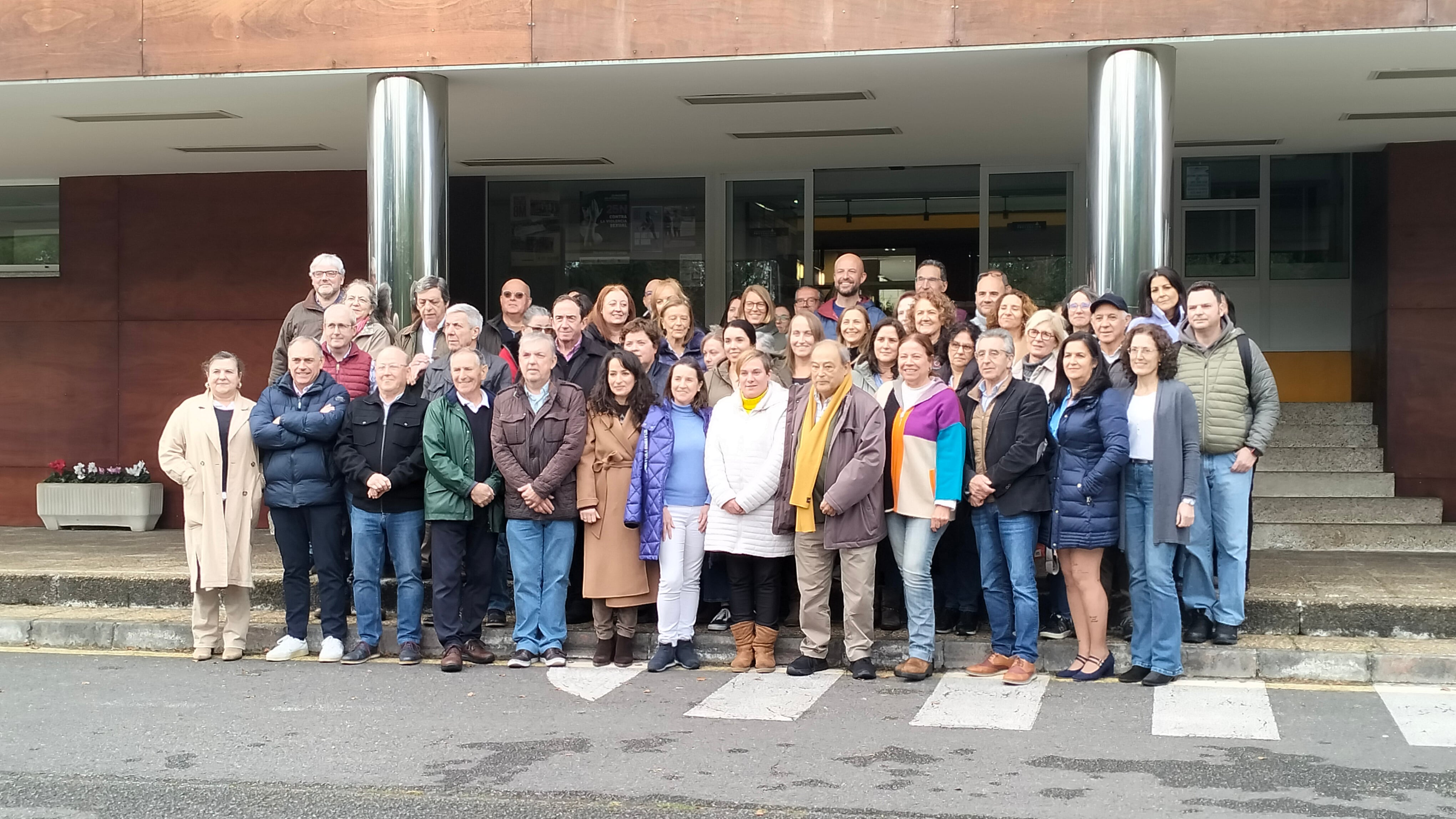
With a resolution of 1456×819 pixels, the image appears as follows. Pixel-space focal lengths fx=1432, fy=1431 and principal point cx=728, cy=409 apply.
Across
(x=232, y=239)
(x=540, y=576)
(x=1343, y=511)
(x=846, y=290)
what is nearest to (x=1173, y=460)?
(x=846, y=290)

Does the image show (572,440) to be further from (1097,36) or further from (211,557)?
(1097,36)

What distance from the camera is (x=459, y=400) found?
797cm

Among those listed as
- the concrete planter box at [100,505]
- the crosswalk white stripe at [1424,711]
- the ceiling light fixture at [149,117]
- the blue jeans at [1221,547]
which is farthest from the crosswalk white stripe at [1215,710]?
the concrete planter box at [100,505]

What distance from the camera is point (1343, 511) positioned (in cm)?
1122

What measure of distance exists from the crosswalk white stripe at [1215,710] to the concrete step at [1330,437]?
5.41 m

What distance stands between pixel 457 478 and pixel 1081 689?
3.45m

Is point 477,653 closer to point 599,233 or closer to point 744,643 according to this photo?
point 744,643

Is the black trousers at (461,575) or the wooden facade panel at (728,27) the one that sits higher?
the wooden facade panel at (728,27)

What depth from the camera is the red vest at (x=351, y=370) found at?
332 inches

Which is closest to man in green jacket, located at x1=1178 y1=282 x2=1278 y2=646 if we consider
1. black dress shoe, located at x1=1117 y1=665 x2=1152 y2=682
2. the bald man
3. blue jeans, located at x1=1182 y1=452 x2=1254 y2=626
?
blue jeans, located at x1=1182 y1=452 x2=1254 y2=626

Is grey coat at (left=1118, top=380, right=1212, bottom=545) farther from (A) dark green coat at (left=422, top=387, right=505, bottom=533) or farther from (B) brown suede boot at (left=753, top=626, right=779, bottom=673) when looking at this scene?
(A) dark green coat at (left=422, top=387, right=505, bottom=533)

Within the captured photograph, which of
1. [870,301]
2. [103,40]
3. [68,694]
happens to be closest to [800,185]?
[870,301]

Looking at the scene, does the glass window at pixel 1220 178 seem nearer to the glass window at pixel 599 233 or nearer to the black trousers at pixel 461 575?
the glass window at pixel 599 233

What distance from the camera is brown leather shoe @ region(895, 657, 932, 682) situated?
7.42 m
